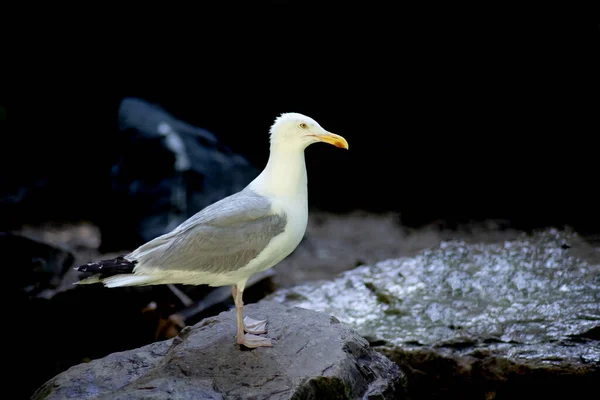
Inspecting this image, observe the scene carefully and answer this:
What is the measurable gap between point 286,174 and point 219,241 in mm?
519

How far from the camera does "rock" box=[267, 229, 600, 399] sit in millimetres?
3627

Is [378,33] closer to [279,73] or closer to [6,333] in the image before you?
[279,73]

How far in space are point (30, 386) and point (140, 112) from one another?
366 cm

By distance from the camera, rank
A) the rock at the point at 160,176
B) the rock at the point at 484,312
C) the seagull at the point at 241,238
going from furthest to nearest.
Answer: the rock at the point at 160,176 → the rock at the point at 484,312 → the seagull at the point at 241,238

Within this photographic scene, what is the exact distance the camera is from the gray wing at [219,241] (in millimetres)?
3090

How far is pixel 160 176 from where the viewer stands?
22.7 feet

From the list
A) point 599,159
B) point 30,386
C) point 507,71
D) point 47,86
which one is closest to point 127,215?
point 30,386

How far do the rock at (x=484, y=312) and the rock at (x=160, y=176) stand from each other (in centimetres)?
233

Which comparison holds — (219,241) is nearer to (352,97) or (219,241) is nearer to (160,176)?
(160,176)

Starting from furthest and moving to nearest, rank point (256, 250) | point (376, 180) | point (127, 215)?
point (376, 180) → point (127, 215) → point (256, 250)

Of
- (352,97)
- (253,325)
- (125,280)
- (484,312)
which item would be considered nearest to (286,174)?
(253,325)

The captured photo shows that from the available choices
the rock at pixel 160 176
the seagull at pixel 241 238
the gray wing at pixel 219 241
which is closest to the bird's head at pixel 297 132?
the seagull at pixel 241 238

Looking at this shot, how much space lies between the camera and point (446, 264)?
4988 mm

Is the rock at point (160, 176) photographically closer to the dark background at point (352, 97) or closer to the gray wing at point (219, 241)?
the dark background at point (352, 97)
